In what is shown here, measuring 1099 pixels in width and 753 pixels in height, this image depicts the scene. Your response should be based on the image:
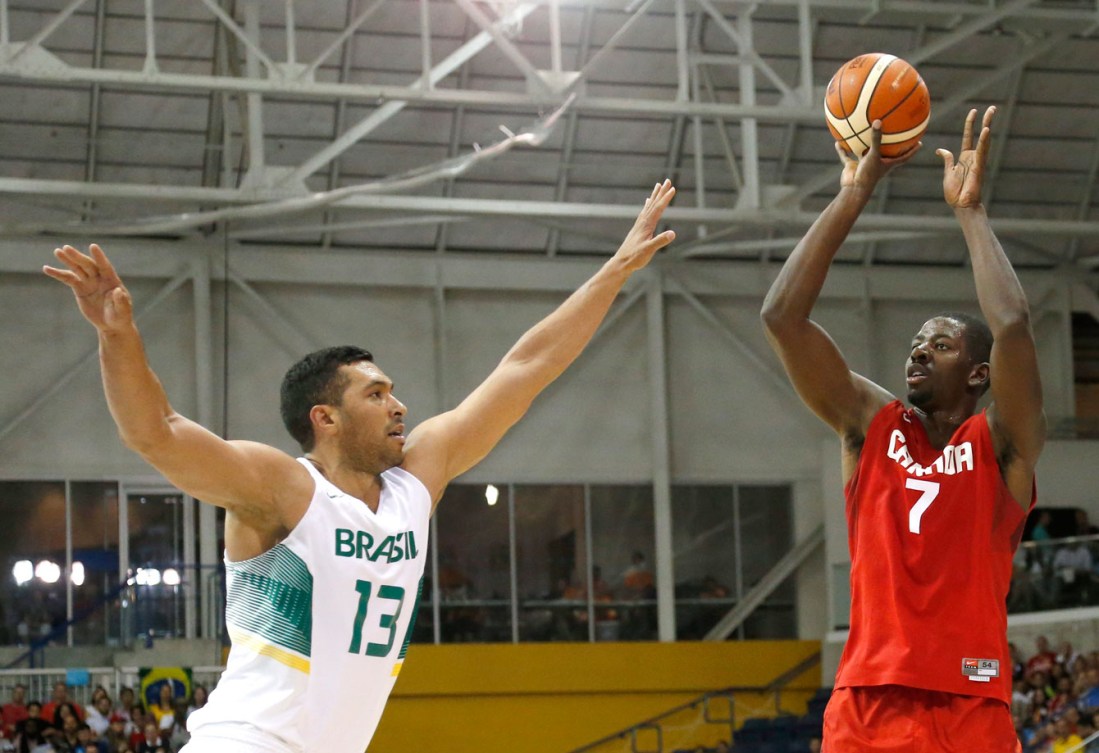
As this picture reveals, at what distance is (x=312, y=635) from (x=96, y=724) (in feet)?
55.4

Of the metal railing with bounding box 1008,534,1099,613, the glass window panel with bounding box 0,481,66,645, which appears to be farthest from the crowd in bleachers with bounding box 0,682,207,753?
the metal railing with bounding box 1008,534,1099,613

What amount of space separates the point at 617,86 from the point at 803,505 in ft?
24.2

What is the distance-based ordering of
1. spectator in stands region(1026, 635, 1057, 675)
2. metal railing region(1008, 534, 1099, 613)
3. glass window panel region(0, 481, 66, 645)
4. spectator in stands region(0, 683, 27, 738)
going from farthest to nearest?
glass window panel region(0, 481, 66, 645)
metal railing region(1008, 534, 1099, 613)
spectator in stands region(1026, 635, 1057, 675)
spectator in stands region(0, 683, 27, 738)

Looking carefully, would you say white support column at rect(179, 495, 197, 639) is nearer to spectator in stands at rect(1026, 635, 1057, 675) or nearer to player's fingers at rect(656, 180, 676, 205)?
spectator in stands at rect(1026, 635, 1057, 675)

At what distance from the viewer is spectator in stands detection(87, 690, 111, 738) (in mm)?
20156

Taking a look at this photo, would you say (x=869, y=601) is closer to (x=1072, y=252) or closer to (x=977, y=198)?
(x=977, y=198)

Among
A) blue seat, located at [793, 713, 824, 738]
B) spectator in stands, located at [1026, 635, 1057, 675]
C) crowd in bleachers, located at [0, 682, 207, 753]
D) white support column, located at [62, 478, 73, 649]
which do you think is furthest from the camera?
white support column, located at [62, 478, 73, 649]

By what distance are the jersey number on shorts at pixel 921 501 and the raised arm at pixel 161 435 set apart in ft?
6.14

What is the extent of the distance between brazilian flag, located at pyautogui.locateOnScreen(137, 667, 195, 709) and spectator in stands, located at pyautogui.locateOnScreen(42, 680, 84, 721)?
37.2 inches

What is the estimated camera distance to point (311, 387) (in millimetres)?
4785

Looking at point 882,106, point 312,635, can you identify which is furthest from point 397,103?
point 312,635

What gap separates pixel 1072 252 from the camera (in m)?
27.2

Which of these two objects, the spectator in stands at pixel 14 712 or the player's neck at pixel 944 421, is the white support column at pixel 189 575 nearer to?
the spectator in stands at pixel 14 712

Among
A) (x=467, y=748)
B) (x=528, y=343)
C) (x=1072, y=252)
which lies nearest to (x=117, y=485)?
(x=467, y=748)
